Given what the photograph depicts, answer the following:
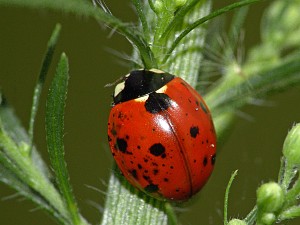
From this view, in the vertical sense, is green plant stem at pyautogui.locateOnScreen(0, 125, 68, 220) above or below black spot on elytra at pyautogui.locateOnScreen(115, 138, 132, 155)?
below

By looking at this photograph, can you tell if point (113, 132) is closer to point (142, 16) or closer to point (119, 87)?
point (119, 87)

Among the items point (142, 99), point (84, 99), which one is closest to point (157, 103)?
point (142, 99)

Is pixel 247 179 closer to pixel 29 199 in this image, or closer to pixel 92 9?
pixel 29 199

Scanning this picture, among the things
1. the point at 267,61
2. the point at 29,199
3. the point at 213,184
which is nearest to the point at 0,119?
the point at 29,199

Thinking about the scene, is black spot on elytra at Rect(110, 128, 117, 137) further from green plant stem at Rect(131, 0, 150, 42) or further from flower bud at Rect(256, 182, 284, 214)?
flower bud at Rect(256, 182, 284, 214)

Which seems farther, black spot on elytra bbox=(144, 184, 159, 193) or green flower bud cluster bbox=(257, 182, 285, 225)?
black spot on elytra bbox=(144, 184, 159, 193)

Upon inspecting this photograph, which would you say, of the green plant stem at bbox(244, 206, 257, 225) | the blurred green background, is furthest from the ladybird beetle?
the blurred green background
